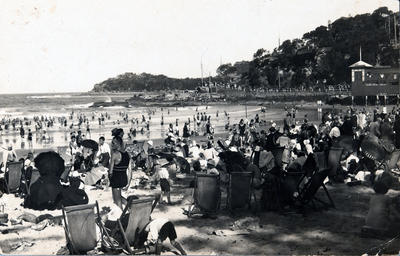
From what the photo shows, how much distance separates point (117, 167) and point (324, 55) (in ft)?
184

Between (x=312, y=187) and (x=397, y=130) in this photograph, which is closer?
(x=312, y=187)

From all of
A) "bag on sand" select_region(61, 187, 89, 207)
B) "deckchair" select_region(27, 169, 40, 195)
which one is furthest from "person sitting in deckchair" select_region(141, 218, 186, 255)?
"deckchair" select_region(27, 169, 40, 195)

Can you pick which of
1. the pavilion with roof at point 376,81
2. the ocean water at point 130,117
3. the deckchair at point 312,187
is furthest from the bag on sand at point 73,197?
the ocean water at point 130,117

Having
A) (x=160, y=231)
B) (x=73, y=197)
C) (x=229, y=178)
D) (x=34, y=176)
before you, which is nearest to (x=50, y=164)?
(x=73, y=197)

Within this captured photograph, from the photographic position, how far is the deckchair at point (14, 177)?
1038 cm

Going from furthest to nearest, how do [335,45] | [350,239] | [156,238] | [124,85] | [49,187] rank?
[124,85] < [335,45] < [49,187] < [350,239] < [156,238]

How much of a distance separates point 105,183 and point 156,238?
5000 millimetres

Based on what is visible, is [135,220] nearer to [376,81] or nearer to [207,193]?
[207,193]

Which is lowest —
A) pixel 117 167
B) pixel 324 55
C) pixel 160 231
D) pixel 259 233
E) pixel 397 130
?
pixel 259 233

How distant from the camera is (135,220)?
6.18m

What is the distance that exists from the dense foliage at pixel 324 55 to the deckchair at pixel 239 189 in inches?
840

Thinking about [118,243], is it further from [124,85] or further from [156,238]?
[124,85]

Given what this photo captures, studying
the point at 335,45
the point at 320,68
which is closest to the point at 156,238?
the point at 335,45

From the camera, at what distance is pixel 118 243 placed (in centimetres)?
638
